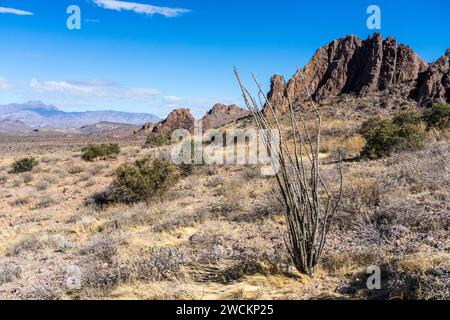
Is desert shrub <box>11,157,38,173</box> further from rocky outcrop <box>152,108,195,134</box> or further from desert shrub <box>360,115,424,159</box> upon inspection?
rocky outcrop <box>152,108,195,134</box>

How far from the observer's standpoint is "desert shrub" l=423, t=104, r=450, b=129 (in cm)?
1488

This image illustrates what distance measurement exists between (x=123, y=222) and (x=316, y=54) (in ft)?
163

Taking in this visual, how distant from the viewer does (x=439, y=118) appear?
15688 millimetres

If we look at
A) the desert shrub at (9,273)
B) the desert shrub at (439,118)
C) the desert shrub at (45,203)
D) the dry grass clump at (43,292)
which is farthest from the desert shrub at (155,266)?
the desert shrub at (439,118)

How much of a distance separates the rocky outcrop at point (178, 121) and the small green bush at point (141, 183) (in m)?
31.1

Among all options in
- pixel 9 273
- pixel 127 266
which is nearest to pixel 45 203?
pixel 9 273

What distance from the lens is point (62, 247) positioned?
6.75 m

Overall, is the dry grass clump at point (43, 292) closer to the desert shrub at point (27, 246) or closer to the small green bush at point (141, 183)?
the desert shrub at point (27, 246)

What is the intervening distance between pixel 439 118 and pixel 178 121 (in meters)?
32.4

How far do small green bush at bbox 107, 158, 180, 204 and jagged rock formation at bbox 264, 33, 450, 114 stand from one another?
94.0ft

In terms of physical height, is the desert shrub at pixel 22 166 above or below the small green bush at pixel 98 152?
below

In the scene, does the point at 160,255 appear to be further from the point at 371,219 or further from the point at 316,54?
the point at 316,54

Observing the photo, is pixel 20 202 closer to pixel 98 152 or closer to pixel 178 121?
pixel 98 152

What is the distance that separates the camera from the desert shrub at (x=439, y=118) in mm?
14875
